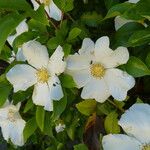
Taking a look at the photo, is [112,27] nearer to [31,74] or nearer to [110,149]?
[31,74]

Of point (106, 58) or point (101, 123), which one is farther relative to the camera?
point (101, 123)

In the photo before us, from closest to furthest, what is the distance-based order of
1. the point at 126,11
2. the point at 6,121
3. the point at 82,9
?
the point at 126,11 < the point at 82,9 < the point at 6,121

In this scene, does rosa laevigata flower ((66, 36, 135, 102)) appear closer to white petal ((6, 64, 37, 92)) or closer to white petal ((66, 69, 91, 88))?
white petal ((66, 69, 91, 88))

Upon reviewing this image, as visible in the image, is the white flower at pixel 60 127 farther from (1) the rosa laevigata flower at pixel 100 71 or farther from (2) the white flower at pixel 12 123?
(1) the rosa laevigata flower at pixel 100 71

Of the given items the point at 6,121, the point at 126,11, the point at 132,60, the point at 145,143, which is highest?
the point at 126,11

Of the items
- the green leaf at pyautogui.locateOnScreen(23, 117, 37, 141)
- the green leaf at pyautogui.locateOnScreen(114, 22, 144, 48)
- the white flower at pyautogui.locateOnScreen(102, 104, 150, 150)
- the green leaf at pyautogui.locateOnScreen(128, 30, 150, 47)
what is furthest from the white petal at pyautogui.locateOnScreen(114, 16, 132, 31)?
the green leaf at pyautogui.locateOnScreen(23, 117, 37, 141)

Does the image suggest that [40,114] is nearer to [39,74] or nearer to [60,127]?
[39,74]

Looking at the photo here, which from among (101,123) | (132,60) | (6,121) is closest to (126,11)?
(132,60)
